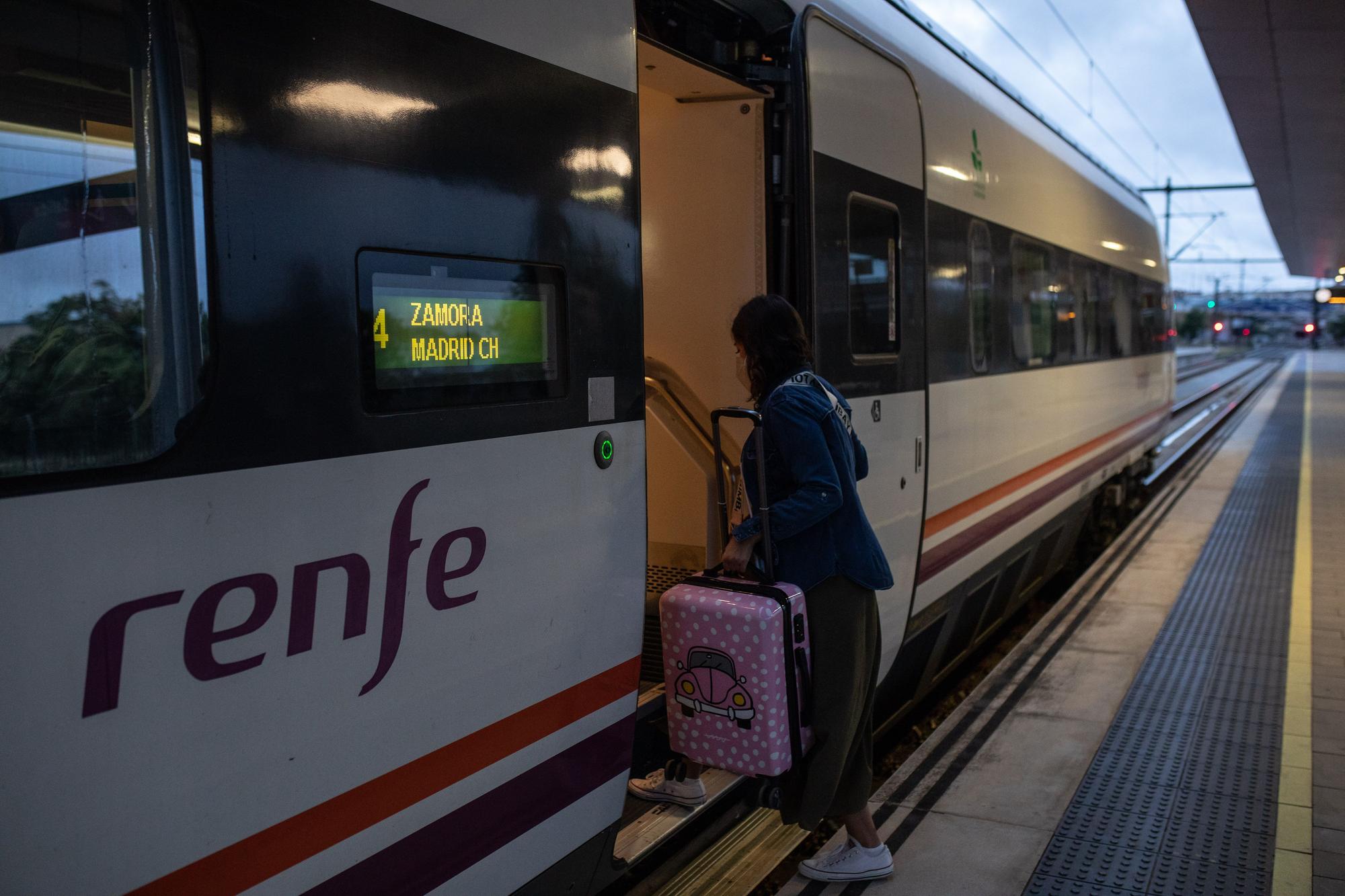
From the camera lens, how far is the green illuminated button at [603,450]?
2.84 m

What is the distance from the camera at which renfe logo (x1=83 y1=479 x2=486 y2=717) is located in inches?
67.5

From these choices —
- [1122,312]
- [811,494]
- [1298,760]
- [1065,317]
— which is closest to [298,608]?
[811,494]

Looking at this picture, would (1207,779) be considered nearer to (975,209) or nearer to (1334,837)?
(1334,837)

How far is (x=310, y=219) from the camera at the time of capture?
6.81 feet

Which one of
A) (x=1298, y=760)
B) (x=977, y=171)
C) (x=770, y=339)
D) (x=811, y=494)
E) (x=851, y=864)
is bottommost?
(x=1298, y=760)

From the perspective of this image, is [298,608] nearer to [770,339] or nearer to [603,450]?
[603,450]

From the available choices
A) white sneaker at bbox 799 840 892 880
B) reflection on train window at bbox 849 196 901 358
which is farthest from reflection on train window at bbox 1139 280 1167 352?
white sneaker at bbox 799 840 892 880

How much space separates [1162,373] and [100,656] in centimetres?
1385

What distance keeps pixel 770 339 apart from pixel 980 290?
3068 mm

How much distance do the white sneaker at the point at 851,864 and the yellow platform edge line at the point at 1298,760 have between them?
131 centimetres

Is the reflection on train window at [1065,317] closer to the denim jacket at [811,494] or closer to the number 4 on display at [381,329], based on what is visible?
the denim jacket at [811,494]

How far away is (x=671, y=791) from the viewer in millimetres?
3674

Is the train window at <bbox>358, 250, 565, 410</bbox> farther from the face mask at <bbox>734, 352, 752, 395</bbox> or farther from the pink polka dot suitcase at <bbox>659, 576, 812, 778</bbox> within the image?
the face mask at <bbox>734, 352, 752, 395</bbox>

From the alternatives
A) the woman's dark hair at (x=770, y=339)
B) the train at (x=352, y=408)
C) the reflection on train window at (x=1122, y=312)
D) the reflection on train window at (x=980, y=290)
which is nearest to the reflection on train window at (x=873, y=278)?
the train at (x=352, y=408)
